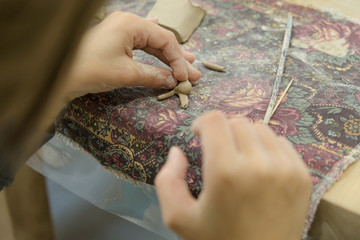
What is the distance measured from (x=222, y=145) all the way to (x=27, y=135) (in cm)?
21

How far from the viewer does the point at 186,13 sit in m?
1.11

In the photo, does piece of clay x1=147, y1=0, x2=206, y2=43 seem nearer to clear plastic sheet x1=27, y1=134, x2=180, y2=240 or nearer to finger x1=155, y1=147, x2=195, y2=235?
clear plastic sheet x1=27, y1=134, x2=180, y2=240

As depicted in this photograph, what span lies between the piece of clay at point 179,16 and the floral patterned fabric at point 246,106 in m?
0.03

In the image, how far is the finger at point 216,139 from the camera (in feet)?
1.57

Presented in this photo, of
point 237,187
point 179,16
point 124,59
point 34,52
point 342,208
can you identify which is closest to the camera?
point 34,52

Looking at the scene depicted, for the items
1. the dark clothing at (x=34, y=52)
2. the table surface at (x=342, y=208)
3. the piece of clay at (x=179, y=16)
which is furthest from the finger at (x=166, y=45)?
the dark clothing at (x=34, y=52)

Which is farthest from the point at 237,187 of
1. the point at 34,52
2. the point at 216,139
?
the point at 34,52

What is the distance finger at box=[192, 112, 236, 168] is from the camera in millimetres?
479

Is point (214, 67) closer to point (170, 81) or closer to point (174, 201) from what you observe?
point (170, 81)

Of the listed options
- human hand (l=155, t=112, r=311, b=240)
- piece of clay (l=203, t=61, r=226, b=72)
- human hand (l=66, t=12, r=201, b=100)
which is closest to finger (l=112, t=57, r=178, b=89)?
human hand (l=66, t=12, r=201, b=100)

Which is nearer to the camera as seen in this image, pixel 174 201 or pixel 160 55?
pixel 174 201

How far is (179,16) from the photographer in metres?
1.09

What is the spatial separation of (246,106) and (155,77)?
19 cm

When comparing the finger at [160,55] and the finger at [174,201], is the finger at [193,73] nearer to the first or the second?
the finger at [160,55]
